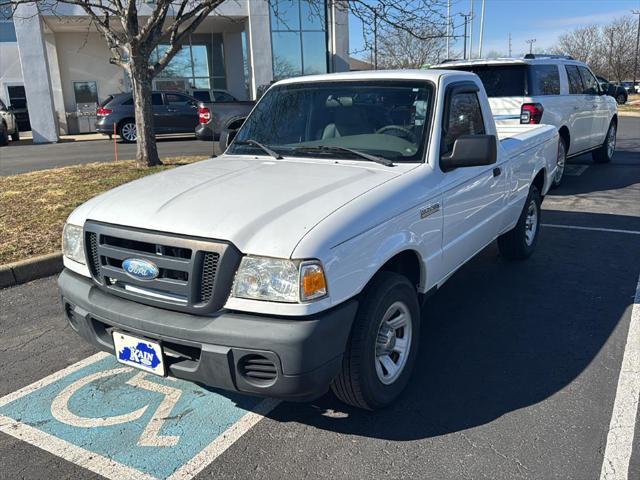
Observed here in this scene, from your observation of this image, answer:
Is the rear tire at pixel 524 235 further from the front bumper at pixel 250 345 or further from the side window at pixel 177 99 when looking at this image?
the side window at pixel 177 99

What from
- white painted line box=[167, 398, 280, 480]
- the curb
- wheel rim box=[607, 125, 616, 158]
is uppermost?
wheel rim box=[607, 125, 616, 158]

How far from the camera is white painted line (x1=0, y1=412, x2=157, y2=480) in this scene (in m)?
2.76

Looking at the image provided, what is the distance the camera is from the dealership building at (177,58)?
2067cm

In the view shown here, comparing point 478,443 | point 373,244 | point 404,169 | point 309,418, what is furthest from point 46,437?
point 404,169

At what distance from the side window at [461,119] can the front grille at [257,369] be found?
1939 mm

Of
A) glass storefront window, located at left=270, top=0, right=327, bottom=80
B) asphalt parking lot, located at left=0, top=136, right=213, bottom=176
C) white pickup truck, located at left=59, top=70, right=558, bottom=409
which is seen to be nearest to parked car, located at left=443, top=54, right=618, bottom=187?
white pickup truck, located at left=59, top=70, right=558, bottom=409

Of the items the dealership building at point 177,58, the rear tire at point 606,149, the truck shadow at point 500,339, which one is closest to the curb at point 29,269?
the truck shadow at point 500,339

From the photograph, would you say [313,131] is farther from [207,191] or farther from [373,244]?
[373,244]

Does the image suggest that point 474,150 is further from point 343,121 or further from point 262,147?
point 262,147

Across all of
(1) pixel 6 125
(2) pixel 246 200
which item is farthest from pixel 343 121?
(1) pixel 6 125

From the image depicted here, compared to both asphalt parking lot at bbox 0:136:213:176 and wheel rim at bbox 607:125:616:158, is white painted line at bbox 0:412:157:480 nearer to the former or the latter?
asphalt parking lot at bbox 0:136:213:176

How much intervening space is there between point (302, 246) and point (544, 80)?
7.89 m

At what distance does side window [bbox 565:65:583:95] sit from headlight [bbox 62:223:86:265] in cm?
900

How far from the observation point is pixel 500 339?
4.16 m
